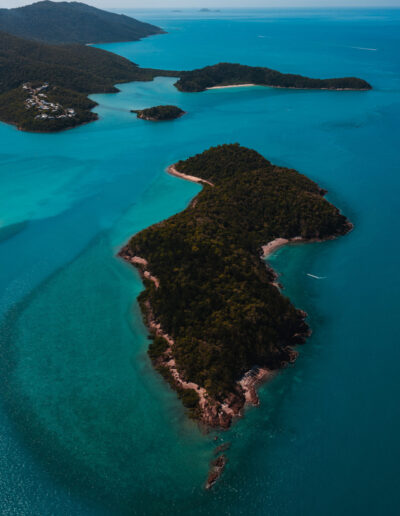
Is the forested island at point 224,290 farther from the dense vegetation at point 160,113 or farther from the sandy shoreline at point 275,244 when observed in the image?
the dense vegetation at point 160,113

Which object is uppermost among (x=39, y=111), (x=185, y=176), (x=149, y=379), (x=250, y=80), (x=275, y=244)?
(x=250, y=80)

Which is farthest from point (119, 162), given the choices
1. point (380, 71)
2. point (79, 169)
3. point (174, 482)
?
point (380, 71)

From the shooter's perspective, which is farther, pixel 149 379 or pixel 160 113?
pixel 160 113

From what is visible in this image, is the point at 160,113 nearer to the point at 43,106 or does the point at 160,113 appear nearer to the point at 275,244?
the point at 43,106

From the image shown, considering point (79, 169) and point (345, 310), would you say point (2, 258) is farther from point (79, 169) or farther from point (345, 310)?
point (345, 310)

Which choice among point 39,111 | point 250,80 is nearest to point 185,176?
point 39,111

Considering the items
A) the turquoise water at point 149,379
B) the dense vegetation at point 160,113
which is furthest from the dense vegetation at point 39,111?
the turquoise water at point 149,379
